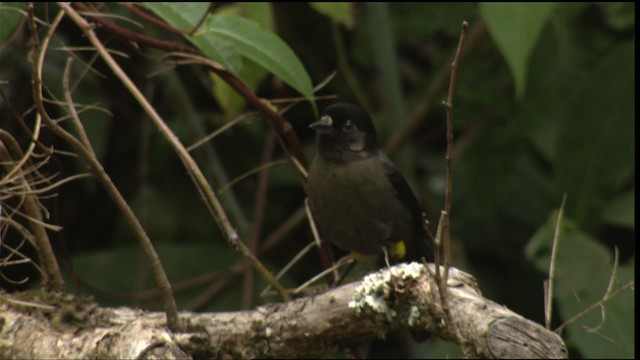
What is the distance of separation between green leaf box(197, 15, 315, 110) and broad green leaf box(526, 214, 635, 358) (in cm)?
118

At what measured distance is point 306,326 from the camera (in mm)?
2510

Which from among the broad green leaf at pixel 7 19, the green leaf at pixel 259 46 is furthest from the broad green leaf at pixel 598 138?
the broad green leaf at pixel 7 19

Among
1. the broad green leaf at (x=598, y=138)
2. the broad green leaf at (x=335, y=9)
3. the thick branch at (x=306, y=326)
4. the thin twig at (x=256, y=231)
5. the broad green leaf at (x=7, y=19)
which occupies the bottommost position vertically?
the thin twig at (x=256, y=231)

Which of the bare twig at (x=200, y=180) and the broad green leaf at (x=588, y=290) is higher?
the bare twig at (x=200, y=180)

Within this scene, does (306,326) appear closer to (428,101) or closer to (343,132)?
(343,132)

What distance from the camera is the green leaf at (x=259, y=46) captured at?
2850 mm

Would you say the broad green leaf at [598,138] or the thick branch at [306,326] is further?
the broad green leaf at [598,138]

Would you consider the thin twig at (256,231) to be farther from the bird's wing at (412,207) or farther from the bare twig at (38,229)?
the bare twig at (38,229)

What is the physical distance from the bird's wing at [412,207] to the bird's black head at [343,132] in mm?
127

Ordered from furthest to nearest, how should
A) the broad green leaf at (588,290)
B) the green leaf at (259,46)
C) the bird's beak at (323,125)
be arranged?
the bird's beak at (323,125), the broad green leaf at (588,290), the green leaf at (259,46)

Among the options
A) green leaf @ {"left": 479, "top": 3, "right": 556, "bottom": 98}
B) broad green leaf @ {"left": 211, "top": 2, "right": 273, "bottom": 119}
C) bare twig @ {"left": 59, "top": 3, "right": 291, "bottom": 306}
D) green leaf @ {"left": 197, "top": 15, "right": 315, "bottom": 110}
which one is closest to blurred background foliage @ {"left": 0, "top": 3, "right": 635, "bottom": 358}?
broad green leaf @ {"left": 211, "top": 2, "right": 273, "bottom": 119}

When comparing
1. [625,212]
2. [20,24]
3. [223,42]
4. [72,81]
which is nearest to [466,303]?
[223,42]

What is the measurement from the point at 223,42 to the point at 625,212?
2077mm

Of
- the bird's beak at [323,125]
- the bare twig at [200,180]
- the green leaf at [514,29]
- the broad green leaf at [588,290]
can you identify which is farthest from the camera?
the bird's beak at [323,125]
